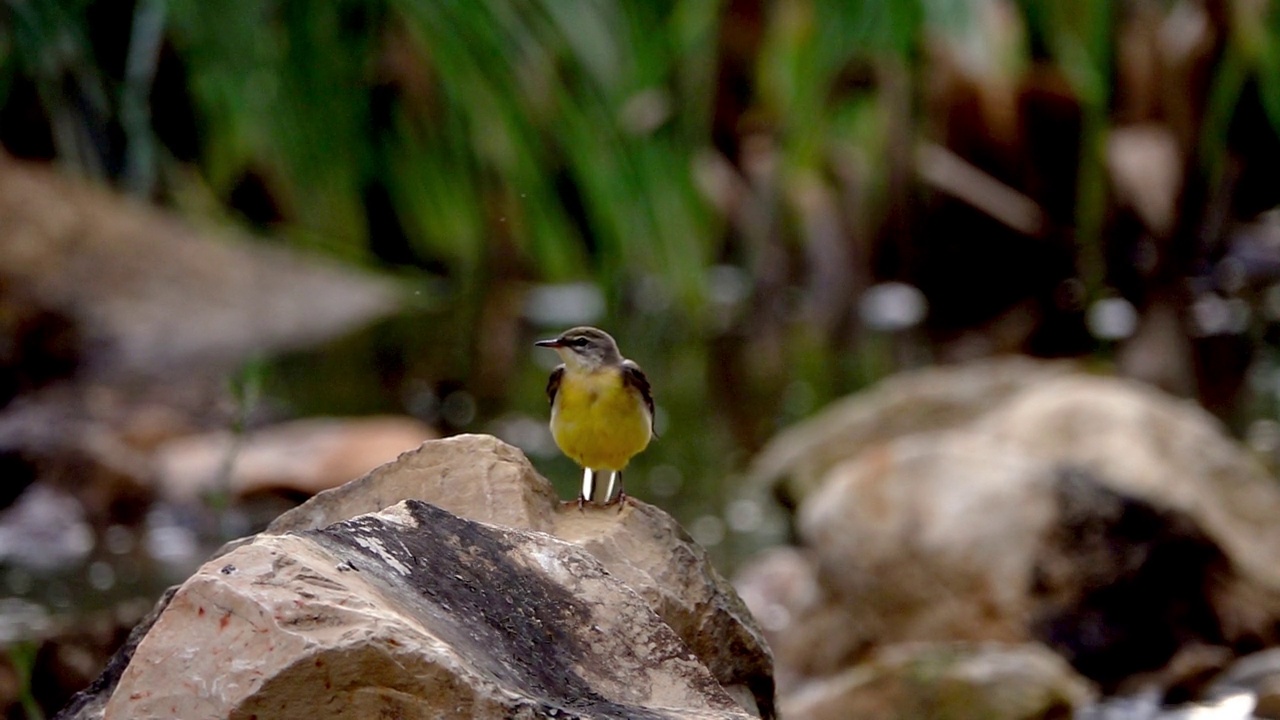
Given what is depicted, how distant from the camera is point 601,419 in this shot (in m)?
4.62

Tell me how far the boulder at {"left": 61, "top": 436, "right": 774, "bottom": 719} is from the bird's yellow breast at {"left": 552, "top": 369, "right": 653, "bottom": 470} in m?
0.88

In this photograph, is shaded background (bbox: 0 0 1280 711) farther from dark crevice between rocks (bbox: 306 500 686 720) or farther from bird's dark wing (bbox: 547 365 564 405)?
dark crevice between rocks (bbox: 306 500 686 720)

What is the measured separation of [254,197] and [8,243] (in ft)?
28.3

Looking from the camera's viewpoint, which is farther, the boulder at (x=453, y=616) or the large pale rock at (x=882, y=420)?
the large pale rock at (x=882, y=420)

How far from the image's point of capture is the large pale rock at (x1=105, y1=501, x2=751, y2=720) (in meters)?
2.55

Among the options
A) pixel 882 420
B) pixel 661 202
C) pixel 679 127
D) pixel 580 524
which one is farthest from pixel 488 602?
pixel 882 420

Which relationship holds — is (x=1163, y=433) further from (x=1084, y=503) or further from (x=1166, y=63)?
(x=1166, y=63)

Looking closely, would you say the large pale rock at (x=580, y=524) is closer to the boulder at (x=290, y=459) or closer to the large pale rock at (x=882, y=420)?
the large pale rock at (x=882, y=420)

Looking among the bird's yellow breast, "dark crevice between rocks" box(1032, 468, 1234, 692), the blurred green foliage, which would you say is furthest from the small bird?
"dark crevice between rocks" box(1032, 468, 1234, 692)

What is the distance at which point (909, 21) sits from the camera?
23.0 ft

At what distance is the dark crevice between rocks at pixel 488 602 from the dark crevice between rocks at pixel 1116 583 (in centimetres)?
386

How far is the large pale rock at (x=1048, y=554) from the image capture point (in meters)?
6.51

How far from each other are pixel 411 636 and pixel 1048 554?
4.32 m

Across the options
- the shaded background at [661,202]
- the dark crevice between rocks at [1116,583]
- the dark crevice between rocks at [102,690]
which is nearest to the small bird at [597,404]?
the shaded background at [661,202]
